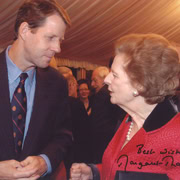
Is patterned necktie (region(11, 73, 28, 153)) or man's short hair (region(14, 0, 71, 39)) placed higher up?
man's short hair (region(14, 0, 71, 39))

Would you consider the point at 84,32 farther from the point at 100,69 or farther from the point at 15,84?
the point at 15,84

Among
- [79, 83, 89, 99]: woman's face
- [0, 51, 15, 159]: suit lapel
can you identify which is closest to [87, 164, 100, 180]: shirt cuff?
[0, 51, 15, 159]: suit lapel

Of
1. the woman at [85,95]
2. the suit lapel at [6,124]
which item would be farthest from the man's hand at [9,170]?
the woman at [85,95]

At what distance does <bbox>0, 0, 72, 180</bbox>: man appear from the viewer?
64.9 inches

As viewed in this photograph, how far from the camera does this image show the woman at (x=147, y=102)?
1.40 meters

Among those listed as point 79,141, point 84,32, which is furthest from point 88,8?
point 79,141

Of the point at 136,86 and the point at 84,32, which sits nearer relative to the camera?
the point at 136,86

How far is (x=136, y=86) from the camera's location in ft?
5.12

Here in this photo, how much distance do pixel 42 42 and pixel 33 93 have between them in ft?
1.23

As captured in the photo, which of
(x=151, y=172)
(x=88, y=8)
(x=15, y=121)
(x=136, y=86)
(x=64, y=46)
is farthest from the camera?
(x=64, y=46)

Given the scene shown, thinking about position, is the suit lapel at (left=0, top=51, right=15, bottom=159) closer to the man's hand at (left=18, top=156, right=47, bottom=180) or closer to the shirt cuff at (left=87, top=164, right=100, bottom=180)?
the man's hand at (left=18, top=156, right=47, bottom=180)

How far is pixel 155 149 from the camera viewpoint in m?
1.42

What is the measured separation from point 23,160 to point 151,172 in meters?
0.79

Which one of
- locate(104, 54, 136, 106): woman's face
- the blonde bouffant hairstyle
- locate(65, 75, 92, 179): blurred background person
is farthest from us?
locate(65, 75, 92, 179): blurred background person
